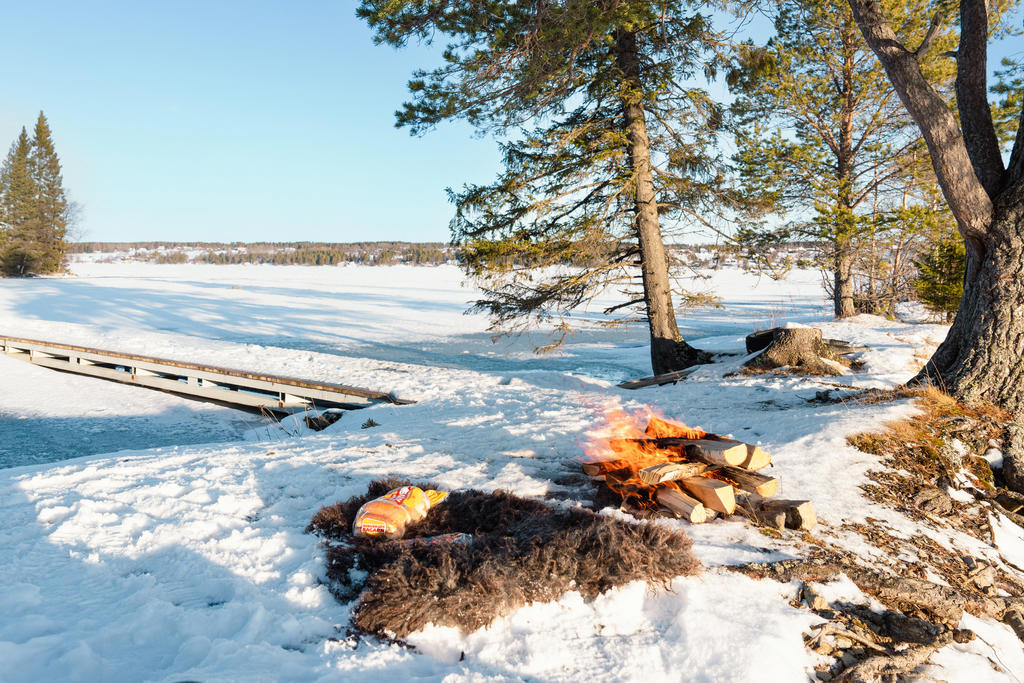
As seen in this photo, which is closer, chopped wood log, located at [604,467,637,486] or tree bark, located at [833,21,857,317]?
chopped wood log, located at [604,467,637,486]

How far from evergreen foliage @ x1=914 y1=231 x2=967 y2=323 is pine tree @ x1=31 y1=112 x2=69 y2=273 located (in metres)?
51.5

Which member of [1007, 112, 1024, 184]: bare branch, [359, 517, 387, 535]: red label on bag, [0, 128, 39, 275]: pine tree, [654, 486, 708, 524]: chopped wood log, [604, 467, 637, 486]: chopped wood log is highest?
[0, 128, 39, 275]: pine tree

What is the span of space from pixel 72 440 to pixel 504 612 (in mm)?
8447

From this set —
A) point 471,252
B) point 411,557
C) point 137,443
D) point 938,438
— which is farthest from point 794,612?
point 137,443

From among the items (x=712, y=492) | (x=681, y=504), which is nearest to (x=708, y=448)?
(x=712, y=492)

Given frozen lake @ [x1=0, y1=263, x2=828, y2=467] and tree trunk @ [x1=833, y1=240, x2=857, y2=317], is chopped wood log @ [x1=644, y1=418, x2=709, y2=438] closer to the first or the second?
frozen lake @ [x1=0, y1=263, x2=828, y2=467]

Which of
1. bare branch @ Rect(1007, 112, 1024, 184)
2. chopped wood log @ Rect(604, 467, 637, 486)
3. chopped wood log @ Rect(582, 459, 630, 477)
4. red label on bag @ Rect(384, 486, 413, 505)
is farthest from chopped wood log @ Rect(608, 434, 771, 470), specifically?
bare branch @ Rect(1007, 112, 1024, 184)

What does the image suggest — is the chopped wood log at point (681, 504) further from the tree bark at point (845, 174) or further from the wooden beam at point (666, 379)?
the tree bark at point (845, 174)

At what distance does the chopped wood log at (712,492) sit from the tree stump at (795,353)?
5.00m

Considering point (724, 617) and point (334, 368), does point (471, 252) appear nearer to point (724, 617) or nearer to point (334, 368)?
point (334, 368)

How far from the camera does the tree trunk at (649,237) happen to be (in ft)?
30.3

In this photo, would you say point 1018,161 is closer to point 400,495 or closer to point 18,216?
point 400,495

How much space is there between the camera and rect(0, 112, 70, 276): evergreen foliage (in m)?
38.1

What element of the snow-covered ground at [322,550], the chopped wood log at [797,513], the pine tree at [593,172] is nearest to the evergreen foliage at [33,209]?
the snow-covered ground at [322,550]
